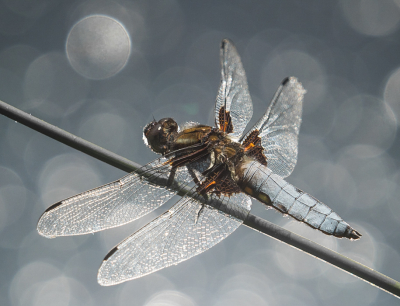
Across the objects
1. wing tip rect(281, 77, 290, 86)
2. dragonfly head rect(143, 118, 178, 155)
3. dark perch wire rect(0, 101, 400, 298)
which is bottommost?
dark perch wire rect(0, 101, 400, 298)

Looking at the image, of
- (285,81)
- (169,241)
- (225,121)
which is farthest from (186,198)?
(285,81)

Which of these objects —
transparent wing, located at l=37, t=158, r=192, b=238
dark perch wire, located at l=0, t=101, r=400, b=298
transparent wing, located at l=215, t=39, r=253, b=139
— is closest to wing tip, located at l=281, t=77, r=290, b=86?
transparent wing, located at l=215, t=39, r=253, b=139

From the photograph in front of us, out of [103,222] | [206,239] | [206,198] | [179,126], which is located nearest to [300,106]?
[179,126]

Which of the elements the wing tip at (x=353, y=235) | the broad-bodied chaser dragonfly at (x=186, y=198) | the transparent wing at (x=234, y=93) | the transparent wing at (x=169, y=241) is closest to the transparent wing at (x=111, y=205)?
the broad-bodied chaser dragonfly at (x=186, y=198)

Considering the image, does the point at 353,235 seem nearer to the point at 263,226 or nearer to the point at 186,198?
the point at 263,226

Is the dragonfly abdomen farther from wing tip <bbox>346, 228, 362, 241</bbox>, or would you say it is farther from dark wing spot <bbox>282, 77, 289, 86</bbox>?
dark wing spot <bbox>282, 77, 289, 86</bbox>
